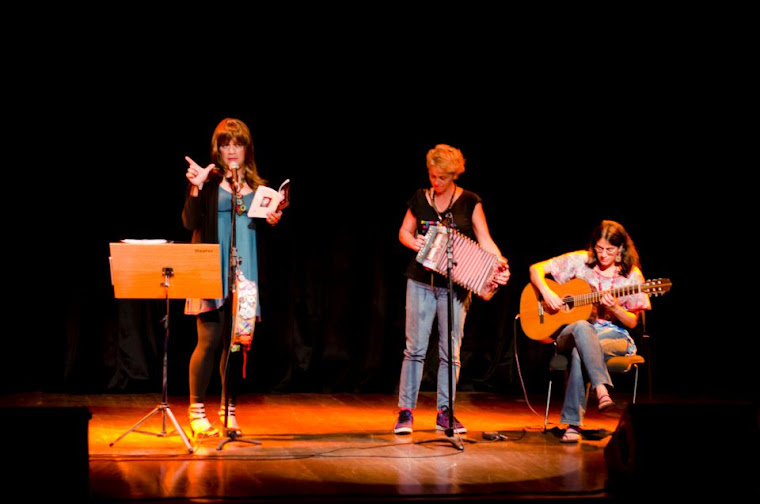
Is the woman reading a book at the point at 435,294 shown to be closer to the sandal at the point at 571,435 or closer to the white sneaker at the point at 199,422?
the sandal at the point at 571,435

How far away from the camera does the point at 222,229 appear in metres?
4.74

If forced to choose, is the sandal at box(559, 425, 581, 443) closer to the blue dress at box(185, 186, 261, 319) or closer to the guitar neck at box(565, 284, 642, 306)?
the guitar neck at box(565, 284, 642, 306)

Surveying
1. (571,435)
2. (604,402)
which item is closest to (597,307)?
(604,402)

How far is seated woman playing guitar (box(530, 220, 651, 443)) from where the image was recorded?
4.97 m

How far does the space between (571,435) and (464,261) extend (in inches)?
46.5

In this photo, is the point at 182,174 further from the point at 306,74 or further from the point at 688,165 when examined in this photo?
the point at 688,165

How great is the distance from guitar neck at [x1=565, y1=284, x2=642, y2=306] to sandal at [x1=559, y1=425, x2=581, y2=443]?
735 mm

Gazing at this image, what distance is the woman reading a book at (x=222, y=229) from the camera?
4.67m

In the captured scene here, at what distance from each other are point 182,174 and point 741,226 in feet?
15.2

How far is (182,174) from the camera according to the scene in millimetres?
6602

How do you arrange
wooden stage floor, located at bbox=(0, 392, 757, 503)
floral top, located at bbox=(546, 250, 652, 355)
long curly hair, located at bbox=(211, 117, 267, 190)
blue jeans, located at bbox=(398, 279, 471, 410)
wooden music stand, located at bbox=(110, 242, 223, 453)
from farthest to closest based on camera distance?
floral top, located at bbox=(546, 250, 652, 355)
blue jeans, located at bbox=(398, 279, 471, 410)
long curly hair, located at bbox=(211, 117, 267, 190)
wooden music stand, located at bbox=(110, 242, 223, 453)
wooden stage floor, located at bbox=(0, 392, 757, 503)

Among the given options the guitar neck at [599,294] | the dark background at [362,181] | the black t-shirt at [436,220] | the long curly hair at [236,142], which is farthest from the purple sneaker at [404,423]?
the long curly hair at [236,142]

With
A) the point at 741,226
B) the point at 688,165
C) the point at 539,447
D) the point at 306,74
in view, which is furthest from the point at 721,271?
the point at 306,74

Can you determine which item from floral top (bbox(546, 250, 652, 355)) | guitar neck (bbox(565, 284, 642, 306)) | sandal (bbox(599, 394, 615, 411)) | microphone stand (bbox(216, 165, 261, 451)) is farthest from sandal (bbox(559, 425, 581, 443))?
microphone stand (bbox(216, 165, 261, 451))
